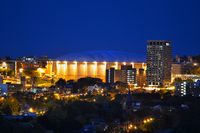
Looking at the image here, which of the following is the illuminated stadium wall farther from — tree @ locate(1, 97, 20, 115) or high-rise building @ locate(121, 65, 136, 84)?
tree @ locate(1, 97, 20, 115)

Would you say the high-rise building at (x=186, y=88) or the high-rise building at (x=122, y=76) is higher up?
the high-rise building at (x=122, y=76)

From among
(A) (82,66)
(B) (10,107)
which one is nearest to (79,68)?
(A) (82,66)

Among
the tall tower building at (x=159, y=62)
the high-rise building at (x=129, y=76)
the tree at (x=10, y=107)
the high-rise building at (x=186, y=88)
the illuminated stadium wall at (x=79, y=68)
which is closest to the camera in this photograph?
the tree at (x=10, y=107)

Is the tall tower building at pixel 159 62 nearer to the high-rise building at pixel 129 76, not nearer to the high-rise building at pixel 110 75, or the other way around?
the high-rise building at pixel 129 76

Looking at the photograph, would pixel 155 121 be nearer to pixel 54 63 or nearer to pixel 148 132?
pixel 148 132

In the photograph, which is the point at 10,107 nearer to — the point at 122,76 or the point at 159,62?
the point at 122,76

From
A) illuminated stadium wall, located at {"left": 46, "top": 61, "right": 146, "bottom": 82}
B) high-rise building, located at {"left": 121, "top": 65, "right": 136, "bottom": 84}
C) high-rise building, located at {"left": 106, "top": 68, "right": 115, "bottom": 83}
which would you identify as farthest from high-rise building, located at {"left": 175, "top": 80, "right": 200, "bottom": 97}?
illuminated stadium wall, located at {"left": 46, "top": 61, "right": 146, "bottom": 82}

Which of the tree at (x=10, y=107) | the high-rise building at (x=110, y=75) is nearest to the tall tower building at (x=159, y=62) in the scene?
the high-rise building at (x=110, y=75)
